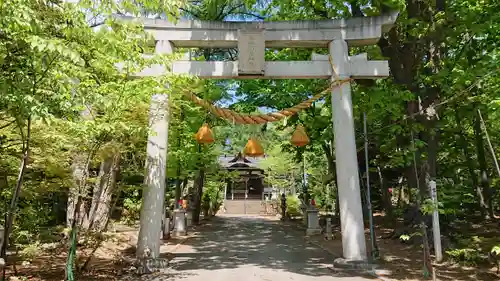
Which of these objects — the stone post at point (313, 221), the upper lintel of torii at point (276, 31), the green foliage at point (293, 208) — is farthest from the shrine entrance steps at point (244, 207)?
the upper lintel of torii at point (276, 31)

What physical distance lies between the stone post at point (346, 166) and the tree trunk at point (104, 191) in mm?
5210

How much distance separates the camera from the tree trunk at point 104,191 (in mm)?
8078

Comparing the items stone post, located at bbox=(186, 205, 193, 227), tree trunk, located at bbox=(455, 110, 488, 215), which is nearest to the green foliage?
stone post, located at bbox=(186, 205, 193, 227)

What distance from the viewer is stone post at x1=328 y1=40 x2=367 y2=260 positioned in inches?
340

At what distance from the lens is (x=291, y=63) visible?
9391 mm

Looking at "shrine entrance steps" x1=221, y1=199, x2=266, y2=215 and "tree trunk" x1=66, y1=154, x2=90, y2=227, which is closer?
"tree trunk" x1=66, y1=154, x2=90, y2=227

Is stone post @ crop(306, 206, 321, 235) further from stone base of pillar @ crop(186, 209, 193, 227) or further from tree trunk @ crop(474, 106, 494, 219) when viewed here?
tree trunk @ crop(474, 106, 494, 219)

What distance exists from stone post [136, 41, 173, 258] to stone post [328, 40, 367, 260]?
13.8ft

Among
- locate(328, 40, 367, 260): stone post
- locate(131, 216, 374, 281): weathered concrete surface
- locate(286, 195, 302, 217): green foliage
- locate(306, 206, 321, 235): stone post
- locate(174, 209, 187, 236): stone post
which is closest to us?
locate(131, 216, 374, 281): weathered concrete surface

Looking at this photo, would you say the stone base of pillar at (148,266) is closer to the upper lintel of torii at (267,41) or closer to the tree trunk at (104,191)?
the tree trunk at (104,191)

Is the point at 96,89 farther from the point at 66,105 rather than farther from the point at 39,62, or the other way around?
the point at 39,62

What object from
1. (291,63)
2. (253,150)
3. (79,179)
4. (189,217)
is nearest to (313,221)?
(189,217)

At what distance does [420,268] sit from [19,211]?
28.9 ft

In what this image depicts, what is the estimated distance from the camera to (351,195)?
28.9 feet
